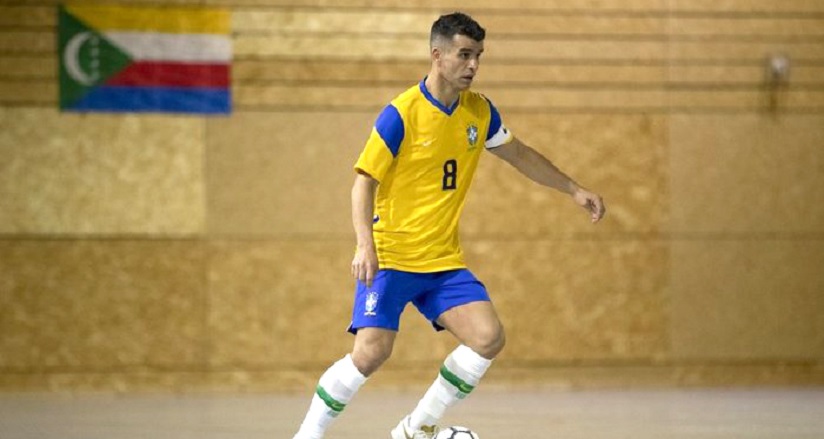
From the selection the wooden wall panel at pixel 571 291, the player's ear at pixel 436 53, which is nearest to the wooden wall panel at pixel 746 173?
the wooden wall panel at pixel 571 291

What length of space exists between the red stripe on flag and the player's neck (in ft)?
12.2

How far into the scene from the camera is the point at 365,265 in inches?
217

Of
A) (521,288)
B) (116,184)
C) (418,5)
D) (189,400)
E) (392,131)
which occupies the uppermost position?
(418,5)

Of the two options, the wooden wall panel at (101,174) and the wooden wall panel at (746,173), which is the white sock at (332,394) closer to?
the wooden wall panel at (101,174)

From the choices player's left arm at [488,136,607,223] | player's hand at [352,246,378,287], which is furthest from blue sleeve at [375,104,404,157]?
player's left arm at [488,136,607,223]

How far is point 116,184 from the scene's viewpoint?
30.9ft

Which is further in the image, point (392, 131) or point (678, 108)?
point (678, 108)

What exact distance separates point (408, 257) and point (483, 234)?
12.3 feet

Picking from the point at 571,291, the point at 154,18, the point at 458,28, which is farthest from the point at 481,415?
the point at 154,18

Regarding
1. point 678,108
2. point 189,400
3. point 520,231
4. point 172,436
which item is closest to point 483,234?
point 520,231

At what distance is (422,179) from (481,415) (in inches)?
99.8

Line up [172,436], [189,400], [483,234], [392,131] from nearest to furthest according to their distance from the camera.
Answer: [392,131] → [172,436] → [189,400] → [483,234]

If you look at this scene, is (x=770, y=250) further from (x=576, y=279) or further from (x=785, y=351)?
(x=576, y=279)

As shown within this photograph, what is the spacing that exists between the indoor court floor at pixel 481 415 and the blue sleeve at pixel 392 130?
1.80 meters
